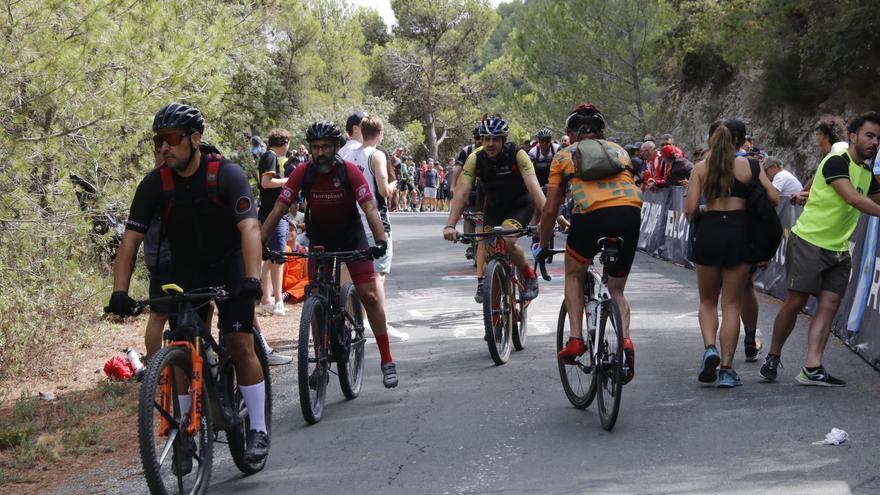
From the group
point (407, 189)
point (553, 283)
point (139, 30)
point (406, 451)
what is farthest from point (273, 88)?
point (406, 451)

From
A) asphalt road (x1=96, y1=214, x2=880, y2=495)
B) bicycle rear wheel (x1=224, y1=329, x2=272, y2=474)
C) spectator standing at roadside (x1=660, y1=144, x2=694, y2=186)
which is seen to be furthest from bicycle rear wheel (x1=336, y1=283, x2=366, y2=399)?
spectator standing at roadside (x1=660, y1=144, x2=694, y2=186)

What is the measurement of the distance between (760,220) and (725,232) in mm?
263

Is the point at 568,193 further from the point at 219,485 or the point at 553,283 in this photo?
the point at 553,283

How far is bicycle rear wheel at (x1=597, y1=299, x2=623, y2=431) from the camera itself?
6.71 meters

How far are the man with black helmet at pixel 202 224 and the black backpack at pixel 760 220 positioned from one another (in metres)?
3.86

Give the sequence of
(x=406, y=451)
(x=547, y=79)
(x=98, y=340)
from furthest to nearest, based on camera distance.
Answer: (x=547, y=79)
(x=98, y=340)
(x=406, y=451)

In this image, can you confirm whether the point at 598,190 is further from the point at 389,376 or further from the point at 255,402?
the point at 255,402

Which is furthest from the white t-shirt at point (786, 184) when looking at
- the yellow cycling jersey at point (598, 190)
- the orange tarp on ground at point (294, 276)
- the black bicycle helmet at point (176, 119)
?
the black bicycle helmet at point (176, 119)

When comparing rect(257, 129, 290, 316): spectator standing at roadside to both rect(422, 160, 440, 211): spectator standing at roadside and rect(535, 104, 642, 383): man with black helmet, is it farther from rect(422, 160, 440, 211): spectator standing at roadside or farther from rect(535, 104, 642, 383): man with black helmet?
rect(422, 160, 440, 211): spectator standing at roadside

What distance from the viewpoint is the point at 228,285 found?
6027mm

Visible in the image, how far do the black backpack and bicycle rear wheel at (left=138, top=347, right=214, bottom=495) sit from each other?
14.1 feet

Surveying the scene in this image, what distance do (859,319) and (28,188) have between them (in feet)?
22.8

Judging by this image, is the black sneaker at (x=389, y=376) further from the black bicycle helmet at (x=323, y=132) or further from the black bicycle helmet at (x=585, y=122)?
the black bicycle helmet at (x=585, y=122)

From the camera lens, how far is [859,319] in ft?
31.6
